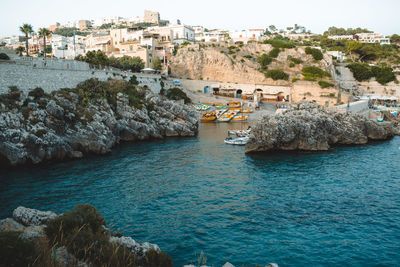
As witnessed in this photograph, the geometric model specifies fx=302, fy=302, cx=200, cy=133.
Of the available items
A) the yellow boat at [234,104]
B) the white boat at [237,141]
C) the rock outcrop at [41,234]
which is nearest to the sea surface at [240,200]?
the rock outcrop at [41,234]

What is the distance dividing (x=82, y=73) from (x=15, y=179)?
80.1 ft

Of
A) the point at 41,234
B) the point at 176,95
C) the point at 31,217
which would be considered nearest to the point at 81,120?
the point at 31,217

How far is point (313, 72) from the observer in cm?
8006

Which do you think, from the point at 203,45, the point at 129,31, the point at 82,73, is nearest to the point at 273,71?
the point at 203,45

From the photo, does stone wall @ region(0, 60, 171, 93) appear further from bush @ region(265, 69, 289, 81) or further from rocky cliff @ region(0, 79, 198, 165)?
bush @ region(265, 69, 289, 81)

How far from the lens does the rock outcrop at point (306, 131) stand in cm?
3625

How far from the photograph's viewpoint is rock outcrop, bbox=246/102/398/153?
36.2 m

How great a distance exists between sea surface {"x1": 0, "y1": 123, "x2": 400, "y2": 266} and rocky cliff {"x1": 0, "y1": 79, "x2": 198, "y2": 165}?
2223 mm

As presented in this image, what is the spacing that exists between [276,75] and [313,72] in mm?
9534

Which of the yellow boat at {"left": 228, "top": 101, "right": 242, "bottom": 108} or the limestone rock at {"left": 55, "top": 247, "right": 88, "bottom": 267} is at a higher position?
the yellow boat at {"left": 228, "top": 101, "right": 242, "bottom": 108}

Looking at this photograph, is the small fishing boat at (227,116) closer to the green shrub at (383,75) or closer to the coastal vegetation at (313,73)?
the coastal vegetation at (313,73)

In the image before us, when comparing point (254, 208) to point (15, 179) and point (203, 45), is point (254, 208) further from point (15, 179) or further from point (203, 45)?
point (203, 45)

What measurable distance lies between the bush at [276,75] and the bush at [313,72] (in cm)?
487

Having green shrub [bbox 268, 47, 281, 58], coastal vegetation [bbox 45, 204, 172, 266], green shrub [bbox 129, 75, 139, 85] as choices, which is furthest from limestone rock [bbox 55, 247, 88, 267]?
green shrub [bbox 268, 47, 281, 58]
